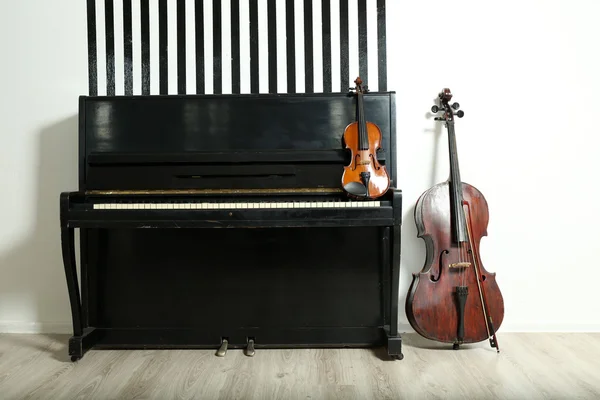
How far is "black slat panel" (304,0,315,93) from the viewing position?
121 inches

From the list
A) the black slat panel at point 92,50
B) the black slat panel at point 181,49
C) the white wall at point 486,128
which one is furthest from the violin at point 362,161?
the black slat panel at point 92,50

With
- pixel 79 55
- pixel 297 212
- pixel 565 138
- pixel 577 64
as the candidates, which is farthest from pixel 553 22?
pixel 79 55

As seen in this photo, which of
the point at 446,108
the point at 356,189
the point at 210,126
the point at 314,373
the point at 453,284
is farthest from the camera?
the point at 446,108

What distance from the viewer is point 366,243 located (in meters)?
2.86

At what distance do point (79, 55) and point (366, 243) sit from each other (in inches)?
72.5

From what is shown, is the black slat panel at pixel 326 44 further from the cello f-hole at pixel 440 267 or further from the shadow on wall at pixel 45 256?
the shadow on wall at pixel 45 256

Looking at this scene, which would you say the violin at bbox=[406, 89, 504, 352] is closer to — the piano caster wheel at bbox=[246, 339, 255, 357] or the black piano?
the black piano

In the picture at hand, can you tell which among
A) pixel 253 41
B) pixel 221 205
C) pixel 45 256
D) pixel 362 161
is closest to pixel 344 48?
pixel 253 41

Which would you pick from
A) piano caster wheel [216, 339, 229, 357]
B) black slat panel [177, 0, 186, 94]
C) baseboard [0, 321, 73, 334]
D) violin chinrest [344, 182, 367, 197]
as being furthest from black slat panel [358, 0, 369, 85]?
baseboard [0, 321, 73, 334]

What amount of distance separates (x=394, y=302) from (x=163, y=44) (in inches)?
71.5

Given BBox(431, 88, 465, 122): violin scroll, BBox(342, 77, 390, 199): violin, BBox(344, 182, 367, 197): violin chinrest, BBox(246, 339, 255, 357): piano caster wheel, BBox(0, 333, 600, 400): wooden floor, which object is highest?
BBox(431, 88, 465, 122): violin scroll

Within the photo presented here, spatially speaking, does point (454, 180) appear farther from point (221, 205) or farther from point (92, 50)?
point (92, 50)

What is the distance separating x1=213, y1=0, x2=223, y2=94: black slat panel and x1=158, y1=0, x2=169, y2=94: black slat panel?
0.85 ft

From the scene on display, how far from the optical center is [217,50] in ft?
→ 10.1
